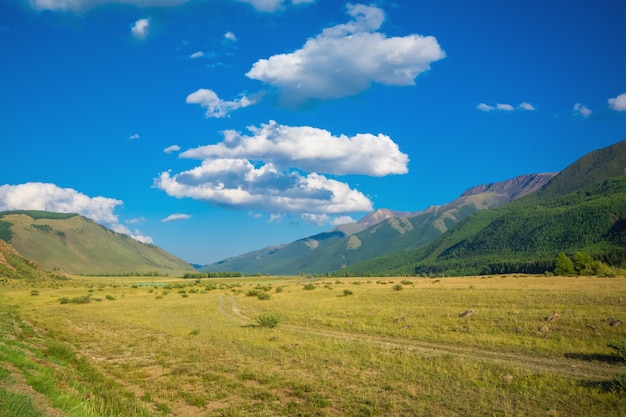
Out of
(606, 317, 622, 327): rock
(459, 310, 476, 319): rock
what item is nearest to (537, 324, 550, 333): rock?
(606, 317, 622, 327): rock

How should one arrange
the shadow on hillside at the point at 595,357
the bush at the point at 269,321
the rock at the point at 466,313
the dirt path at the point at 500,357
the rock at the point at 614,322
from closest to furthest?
1. the dirt path at the point at 500,357
2. the shadow on hillside at the point at 595,357
3. the rock at the point at 614,322
4. the rock at the point at 466,313
5. the bush at the point at 269,321

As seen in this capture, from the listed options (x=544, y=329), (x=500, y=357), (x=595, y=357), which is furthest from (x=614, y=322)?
(x=500, y=357)

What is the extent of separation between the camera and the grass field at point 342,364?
1614 cm

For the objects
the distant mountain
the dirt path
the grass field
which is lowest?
the dirt path

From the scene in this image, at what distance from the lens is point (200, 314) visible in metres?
50.1

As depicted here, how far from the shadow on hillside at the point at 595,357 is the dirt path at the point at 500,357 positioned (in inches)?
22.4

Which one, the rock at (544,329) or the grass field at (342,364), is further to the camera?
the rock at (544,329)

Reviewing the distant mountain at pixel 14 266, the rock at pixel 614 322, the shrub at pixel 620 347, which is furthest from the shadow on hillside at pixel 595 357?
the distant mountain at pixel 14 266

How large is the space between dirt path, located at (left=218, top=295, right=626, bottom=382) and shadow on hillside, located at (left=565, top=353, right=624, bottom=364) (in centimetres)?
57

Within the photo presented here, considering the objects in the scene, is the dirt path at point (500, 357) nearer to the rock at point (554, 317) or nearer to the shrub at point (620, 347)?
the shrub at point (620, 347)

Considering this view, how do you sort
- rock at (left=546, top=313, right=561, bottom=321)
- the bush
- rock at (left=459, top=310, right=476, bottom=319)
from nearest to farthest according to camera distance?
rock at (left=546, top=313, right=561, bottom=321)
rock at (left=459, top=310, right=476, bottom=319)
the bush

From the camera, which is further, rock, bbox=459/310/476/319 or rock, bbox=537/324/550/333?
rock, bbox=459/310/476/319

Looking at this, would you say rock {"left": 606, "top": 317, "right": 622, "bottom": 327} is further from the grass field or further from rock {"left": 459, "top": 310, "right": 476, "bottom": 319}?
rock {"left": 459, "top": 310, "right": 476, "bottom": 319}

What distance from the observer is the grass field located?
Answer: 16.1 m
